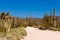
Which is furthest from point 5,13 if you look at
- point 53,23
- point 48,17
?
point 48,17

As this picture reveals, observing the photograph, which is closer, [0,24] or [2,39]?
[2,39]

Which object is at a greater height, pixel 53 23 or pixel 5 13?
pixel 5 13

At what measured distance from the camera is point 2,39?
9.52 m

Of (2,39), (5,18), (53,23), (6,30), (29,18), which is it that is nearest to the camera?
(2,39)

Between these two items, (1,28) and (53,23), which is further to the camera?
(53,23)

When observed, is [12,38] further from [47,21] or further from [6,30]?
[47,21]

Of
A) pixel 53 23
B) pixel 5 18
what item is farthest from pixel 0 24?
pixel 53 23

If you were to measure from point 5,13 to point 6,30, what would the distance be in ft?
11.2

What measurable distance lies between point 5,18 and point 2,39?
595 cm

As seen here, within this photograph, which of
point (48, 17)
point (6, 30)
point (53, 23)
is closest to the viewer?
point (6, 30)

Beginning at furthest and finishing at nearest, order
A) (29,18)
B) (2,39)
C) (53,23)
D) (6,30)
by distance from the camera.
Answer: (29,18) < (53,23) < (6,30) < (2,39)

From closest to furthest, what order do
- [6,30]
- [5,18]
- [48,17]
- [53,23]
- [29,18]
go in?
[6,30] → [5,18] → [53,23] → [48,17] → [29,18]

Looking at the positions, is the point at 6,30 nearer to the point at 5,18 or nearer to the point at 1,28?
the point at 1,28

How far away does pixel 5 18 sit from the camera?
15172 mm
